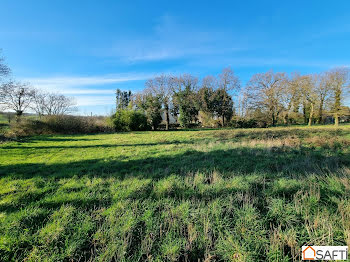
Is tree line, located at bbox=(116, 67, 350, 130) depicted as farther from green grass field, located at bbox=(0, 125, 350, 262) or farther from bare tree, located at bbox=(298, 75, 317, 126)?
green grass field, located at bbox=(0, 125, 350, 262)

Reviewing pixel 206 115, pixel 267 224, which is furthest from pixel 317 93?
pixel 267 224

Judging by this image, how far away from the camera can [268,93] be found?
85.6 feet

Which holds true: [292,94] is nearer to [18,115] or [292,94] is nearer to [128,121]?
[128,121]

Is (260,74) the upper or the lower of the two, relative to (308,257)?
upper

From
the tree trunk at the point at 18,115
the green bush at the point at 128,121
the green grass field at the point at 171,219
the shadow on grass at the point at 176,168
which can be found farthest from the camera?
the green bush at the point at 128,121

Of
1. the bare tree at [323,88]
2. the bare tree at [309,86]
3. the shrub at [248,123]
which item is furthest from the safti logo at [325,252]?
the bare tree at [323,88]

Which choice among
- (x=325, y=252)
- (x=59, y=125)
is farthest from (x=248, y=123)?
(x=59, y=125)

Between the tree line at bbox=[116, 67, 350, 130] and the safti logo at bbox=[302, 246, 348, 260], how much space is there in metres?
26.5

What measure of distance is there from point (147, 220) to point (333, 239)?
251cm

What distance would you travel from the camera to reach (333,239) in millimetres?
1994

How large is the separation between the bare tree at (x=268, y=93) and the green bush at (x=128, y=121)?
2020 cm

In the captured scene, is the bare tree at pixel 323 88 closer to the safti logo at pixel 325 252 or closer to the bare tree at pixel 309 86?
the bare tree at pixel 309 86

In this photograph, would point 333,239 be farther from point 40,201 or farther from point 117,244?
point 40,201

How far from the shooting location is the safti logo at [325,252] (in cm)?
178
